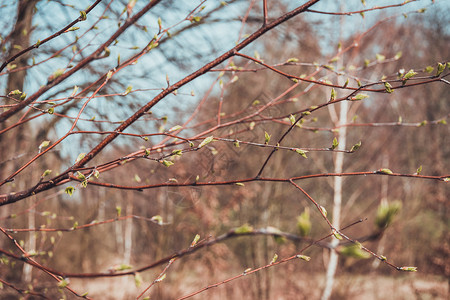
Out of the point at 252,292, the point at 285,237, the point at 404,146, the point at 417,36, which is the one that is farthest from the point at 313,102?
the point at 285,237

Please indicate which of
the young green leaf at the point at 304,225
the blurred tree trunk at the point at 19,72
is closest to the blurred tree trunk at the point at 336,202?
the blurred tree trunk at the point at 19,72

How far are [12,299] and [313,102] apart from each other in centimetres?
625

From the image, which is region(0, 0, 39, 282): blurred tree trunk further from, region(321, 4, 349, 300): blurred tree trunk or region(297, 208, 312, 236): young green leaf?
region(321, 4, 349, 300): blurred tree trunk

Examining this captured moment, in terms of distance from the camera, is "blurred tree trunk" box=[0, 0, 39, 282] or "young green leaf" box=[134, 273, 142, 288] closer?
"young green leaf" box=[134, 273, 142, 288]

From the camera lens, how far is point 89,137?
243 centimetres

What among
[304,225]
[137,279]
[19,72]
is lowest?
[137,279]

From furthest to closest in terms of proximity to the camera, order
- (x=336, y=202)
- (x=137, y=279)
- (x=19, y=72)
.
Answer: (x=336, y=202)
(x=19, y=72)
(x=137, y=279)

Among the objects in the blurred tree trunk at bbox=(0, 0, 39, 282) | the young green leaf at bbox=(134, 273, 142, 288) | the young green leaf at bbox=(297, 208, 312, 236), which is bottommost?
the young green leaf at bbox=(134, 273, 142, 288)

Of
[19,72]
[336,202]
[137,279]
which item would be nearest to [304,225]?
[137,279]

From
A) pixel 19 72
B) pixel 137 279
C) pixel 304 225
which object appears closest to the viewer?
pixel 304 225

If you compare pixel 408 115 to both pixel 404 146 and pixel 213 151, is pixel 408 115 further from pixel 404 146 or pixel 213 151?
pixel 213 151

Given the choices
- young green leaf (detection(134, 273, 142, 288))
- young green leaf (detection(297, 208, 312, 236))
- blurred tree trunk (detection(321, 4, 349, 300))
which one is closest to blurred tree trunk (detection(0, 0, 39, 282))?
young green leaf (detection(134, 273, 142, 288))

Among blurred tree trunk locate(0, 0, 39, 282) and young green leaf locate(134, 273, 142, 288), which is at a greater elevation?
blurred tree trunk locate(0, 0, 39, 282)

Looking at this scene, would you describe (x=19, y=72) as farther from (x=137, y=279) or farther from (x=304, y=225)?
(x=304, y=225)
